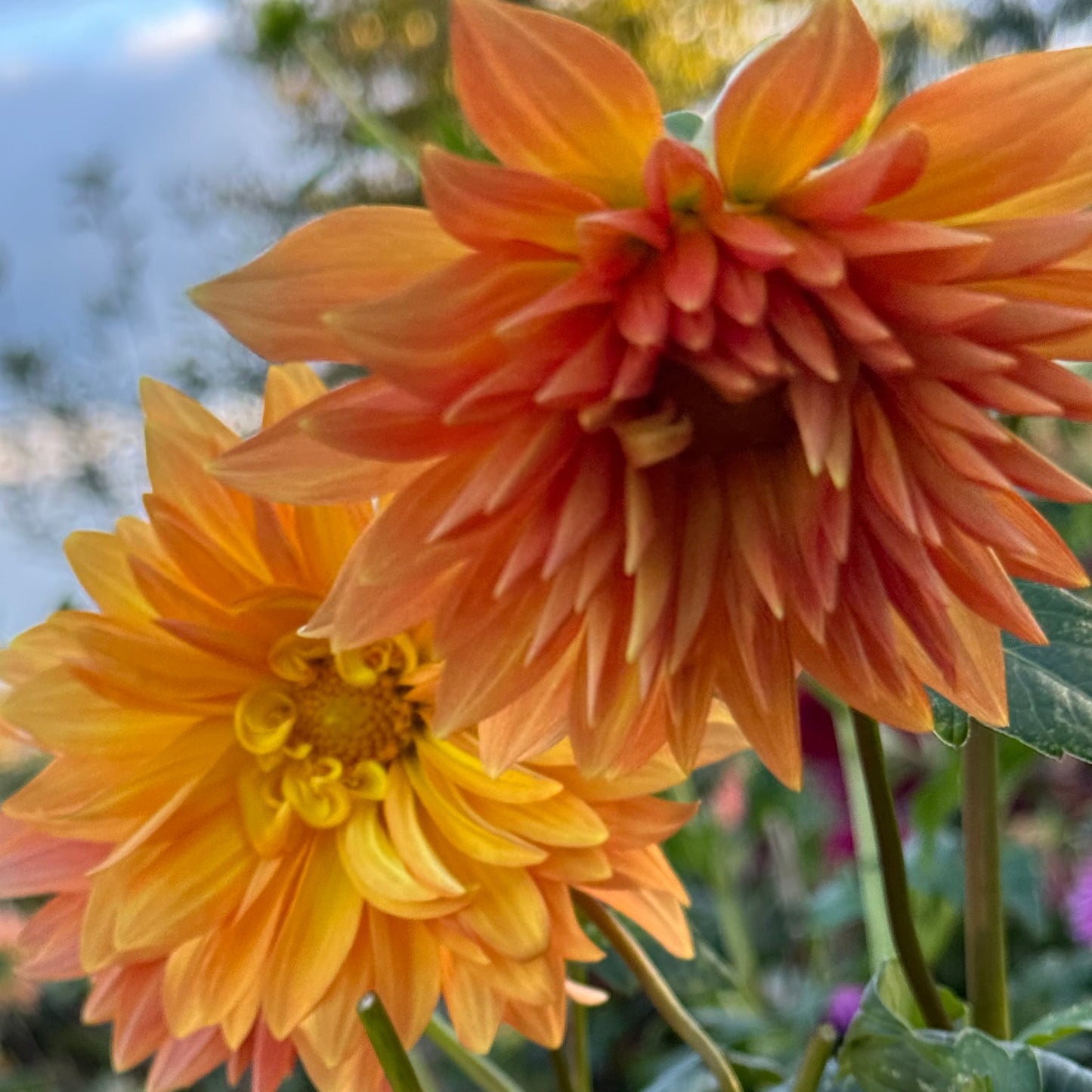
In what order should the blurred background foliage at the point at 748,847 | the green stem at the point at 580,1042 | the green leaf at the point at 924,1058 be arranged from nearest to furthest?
the green leaf at the point at 924,1058 → the green stem at the point at 580,1042 → the blurred background foliage at the point at 748,847

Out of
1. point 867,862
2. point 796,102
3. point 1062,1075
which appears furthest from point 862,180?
point 867,862

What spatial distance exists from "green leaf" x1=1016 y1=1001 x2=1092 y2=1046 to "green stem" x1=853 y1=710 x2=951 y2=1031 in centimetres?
9

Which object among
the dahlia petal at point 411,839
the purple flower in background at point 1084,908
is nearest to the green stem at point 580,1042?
the dahlia petal at point 411,839

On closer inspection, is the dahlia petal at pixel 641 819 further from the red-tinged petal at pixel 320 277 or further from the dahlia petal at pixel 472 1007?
the red-tinged petal at pixel 320 277

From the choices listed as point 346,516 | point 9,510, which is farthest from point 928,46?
point 346,516

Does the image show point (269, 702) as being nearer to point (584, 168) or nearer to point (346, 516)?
point (346, 516)

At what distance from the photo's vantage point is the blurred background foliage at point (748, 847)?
29.2 inches

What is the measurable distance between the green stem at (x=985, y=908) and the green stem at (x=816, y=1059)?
0.22ft

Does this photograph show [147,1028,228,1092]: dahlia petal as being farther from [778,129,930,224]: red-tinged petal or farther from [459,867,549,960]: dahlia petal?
[778,129,930,224]: red-tinged petal

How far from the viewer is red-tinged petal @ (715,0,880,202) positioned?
0.81 feet

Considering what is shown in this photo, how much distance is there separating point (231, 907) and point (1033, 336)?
31 cm

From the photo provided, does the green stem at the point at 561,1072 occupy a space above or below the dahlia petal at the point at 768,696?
below

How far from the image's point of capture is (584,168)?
27 cm

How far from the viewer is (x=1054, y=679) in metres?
0.35
